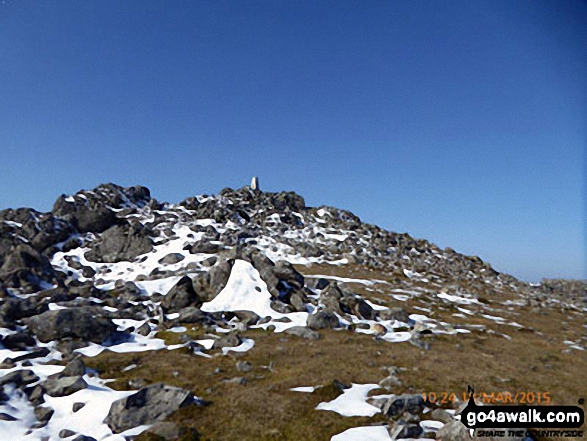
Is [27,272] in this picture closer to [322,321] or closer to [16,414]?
[16,414]

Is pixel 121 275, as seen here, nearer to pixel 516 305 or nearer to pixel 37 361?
pixel 37 361

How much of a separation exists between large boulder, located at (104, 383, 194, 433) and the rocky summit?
0.19 ft

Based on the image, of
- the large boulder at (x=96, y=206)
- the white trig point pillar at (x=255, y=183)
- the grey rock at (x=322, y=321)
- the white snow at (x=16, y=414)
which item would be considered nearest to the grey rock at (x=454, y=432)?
the white snow at (x=16, y=414)

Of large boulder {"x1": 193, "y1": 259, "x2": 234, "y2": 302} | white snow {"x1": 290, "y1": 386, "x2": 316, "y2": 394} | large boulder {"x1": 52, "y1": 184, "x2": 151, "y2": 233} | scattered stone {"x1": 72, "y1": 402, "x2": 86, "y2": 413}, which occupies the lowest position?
scattered stone {"x1": 72, "y1": 402, "x2": 86, "y2": 413}

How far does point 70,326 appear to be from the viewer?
29.5m

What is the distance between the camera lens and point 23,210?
7738 centimetres

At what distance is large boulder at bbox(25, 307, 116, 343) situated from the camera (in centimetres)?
2887

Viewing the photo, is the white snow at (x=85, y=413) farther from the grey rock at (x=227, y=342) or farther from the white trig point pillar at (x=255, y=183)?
the white trig point pillar at (x=255, y=183)

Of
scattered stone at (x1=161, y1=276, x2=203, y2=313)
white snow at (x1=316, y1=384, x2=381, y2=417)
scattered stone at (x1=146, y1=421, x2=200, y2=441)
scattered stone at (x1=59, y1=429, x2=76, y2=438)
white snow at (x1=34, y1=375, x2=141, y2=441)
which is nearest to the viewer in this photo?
scattered stone at (x1=146, y1=421, x2=200, y2=441)

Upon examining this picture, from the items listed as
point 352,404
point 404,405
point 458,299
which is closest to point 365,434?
point 352,404

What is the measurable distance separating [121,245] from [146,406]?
60.1m

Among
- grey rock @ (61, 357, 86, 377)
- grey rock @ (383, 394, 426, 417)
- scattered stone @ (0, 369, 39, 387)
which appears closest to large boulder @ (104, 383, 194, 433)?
grey rock @ (61, 357, 86, 377)

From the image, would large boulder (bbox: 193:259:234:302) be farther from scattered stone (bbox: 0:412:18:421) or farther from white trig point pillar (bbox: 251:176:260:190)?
white trig point pillar (bbox: 251:176:260:190)

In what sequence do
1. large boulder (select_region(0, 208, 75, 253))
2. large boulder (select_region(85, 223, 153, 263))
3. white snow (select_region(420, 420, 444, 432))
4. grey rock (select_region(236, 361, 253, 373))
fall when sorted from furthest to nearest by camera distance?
large boulder (select_region(0, 208, 75, 253)) → large boulder (select_region(85, 223, 153, 263)) → grey rock (select_region(236, 361, 253, 373)) → white snow (select_region(420, 420, 444, 432))
